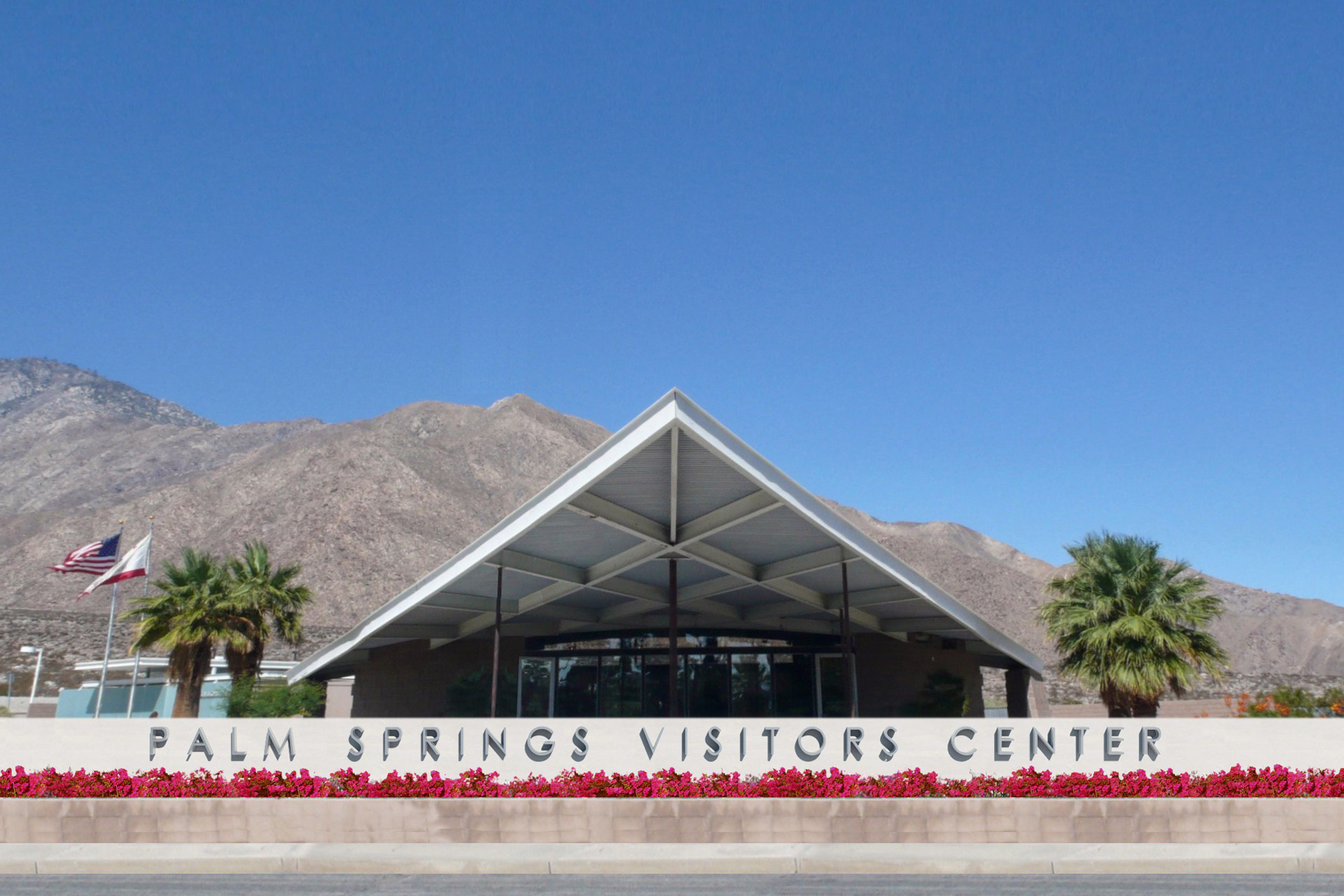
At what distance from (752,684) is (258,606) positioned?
1483 cm

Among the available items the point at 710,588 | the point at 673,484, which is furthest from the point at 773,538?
the point at 710,588

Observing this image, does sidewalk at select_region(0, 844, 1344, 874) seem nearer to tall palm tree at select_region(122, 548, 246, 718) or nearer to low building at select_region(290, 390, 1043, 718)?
low building at select_region(290, 390, 1043, 718)

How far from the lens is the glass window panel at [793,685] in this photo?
26422 millimetres

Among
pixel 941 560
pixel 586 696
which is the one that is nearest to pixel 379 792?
pixel 586 696

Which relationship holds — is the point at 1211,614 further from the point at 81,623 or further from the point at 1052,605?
the point at 81,623

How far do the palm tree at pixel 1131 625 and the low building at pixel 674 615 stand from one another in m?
1.45

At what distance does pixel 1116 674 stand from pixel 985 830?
1358 cm

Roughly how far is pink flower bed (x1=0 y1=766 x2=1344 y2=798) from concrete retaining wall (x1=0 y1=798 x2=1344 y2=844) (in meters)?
0.71

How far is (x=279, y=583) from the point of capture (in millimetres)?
32219

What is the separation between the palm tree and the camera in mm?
A: 23328

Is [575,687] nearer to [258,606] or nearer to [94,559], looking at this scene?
[258,606]

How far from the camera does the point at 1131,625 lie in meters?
23.5

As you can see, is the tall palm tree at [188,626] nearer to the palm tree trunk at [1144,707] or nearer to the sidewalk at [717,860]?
the sidewalk at [717,860]

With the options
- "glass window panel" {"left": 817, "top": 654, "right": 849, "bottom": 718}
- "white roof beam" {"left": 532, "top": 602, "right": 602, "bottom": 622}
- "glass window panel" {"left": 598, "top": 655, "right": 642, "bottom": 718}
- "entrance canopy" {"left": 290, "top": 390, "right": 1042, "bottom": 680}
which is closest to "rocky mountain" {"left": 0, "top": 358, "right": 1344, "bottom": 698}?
"white roof beam" {"left": 532, "top": 602, "right": 602, "bottom": 622}
